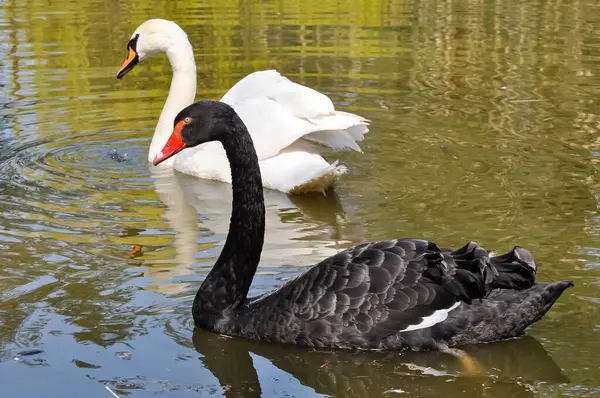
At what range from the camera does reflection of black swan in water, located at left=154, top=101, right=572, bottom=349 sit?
14.5 ft

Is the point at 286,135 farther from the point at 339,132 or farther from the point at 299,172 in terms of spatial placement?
the point at 339,132

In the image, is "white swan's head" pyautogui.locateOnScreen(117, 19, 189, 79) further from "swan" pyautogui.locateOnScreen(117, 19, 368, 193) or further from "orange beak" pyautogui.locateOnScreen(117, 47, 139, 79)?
"swan" pyautogui.locateOnScreen(117, 19, 368, 193)

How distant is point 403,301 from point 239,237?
0.86 m

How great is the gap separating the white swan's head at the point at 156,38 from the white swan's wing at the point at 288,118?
1273 mm

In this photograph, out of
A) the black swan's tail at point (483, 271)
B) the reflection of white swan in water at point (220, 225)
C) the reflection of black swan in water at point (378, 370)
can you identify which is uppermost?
the black swan's tail at point (483, 271)

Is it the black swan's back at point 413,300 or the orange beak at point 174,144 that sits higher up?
the orange beak at point 174,144

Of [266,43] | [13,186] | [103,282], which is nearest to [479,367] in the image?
[103,282]

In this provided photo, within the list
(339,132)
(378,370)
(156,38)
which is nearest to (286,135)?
(339,132)

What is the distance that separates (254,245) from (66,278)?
3.69ft

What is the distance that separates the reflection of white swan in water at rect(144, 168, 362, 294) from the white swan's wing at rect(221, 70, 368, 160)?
37cm

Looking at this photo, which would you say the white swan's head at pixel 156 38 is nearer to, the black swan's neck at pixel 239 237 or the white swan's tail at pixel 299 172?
the white swan's tail at pixel 299 172

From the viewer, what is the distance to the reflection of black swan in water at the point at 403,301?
174 inches

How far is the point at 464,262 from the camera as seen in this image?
4480 millimetres

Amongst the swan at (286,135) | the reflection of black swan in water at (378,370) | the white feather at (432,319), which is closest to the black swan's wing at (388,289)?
the white feather at (432,319)
